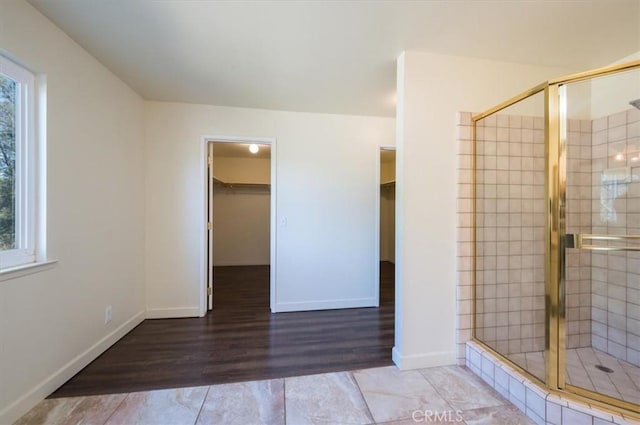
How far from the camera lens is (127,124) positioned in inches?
99.0

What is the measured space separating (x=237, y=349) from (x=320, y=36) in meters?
2.56

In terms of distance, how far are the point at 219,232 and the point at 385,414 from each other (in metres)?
5.08

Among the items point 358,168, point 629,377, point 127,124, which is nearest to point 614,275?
point 629,377

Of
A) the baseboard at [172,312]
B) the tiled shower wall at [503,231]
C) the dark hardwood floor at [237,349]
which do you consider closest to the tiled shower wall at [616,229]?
the tiled shower wall at [503,231]

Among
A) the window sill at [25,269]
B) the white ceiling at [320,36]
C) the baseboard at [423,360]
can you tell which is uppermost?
the white ceiling at [320,36]

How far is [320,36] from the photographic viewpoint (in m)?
1.74

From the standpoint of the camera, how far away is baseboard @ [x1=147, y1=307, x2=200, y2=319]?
2.85m

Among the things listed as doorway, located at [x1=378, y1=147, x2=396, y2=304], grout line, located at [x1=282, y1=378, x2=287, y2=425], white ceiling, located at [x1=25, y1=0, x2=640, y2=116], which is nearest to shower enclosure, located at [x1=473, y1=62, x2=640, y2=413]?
white ceiling, located at [x1=25, y1=0, x2=640, y2=116]

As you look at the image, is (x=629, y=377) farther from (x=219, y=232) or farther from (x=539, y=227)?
(x=219, y=232)

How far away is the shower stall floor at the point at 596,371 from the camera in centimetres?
155

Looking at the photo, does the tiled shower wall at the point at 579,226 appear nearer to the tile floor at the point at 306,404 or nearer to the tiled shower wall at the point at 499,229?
the tiled shower wall at the point at 499,229

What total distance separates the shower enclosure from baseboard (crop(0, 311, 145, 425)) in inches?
118

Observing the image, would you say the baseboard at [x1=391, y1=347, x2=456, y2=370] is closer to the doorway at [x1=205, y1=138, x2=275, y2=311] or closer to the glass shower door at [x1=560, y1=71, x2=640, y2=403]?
the glass shower door at [x1=560, y1=71, x2=640, y2=403]

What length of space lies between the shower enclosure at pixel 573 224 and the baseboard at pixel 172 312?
2.84 metres
